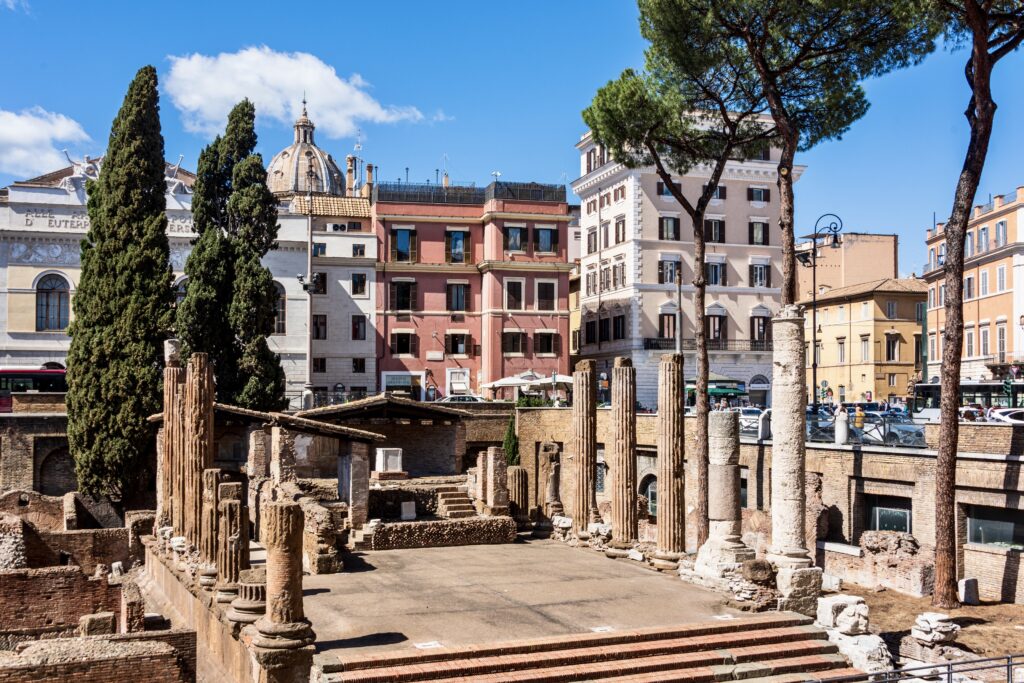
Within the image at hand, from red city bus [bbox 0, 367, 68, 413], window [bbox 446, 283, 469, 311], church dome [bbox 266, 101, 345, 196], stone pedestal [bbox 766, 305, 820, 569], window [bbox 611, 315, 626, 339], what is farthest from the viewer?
church dome [bbox 266, 101, 345, 196]

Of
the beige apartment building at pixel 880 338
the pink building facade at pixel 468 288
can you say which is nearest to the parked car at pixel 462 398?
the pink building facade at pixel 468 288

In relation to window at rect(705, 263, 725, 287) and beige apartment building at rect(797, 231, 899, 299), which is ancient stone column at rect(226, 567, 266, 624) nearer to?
window at rect(705, 263, 725, 287)

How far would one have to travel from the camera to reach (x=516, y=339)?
50.2 m

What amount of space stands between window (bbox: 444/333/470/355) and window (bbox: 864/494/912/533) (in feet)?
94.3

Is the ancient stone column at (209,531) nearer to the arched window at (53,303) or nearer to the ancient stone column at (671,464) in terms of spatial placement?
the ancient stone column at (671,464)

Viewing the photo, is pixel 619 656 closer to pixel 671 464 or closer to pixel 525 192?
pixel 671 464

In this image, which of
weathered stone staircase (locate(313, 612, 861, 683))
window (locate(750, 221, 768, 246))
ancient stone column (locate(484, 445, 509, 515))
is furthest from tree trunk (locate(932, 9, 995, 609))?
window (locate(750, 221, 768, 246))

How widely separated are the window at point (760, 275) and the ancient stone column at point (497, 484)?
23.9 meters

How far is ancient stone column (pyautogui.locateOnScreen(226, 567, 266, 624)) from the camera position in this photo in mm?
15820

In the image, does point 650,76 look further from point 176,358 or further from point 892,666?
point 892,666

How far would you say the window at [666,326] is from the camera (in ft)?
157

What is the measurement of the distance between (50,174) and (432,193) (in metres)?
18.2

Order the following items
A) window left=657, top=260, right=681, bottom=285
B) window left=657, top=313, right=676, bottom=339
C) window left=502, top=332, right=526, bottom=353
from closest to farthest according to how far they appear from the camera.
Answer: window left=657, top=313, right=676, bottom=339
window left=657, top=260, right=681, bottom=285
window left=502, top=332, right=526, bottom=353

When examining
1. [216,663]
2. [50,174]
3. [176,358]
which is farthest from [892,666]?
[50,174]
